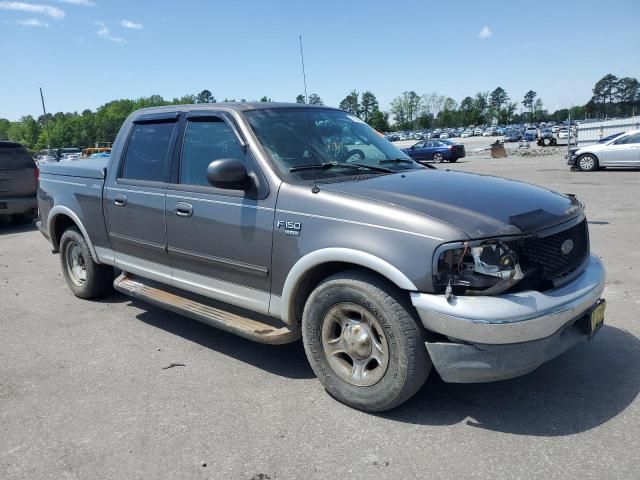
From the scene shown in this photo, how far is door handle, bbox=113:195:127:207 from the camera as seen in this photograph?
187 inches

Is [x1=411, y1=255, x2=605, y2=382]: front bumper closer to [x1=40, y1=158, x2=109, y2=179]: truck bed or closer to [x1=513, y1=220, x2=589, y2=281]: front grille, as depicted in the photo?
[x1=513, y1=220, x2=589, y2=281]: front grille

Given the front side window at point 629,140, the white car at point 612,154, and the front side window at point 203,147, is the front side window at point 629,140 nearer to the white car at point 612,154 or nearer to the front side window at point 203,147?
the white car at point 612,154

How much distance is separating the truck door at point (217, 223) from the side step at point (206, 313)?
0.13 m

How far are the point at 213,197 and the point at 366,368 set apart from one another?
5.48 ft

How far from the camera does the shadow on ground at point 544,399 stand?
10.2 ft

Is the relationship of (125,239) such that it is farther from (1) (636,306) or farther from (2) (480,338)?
(1) (636,306)

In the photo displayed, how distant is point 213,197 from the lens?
3.93 meters

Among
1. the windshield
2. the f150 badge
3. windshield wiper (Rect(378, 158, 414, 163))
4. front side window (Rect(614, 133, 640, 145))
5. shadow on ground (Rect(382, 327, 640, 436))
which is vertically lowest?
shadow on ground (Rect(382, 327, 640, 436))

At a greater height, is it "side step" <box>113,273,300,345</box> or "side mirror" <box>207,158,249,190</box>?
"side mirror" <box>207,158,249,190</box>

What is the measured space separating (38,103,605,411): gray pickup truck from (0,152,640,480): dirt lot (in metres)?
0.35

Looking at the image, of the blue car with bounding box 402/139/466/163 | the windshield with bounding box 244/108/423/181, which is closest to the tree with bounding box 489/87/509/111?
the blue car with bounding box 402/139/466/163

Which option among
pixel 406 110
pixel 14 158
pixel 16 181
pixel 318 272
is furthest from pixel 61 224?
pixel 406 110

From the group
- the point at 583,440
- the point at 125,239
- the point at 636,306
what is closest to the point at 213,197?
the point at 125,239

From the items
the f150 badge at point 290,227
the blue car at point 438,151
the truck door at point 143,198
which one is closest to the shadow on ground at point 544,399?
the f150 badge at point 290,227
